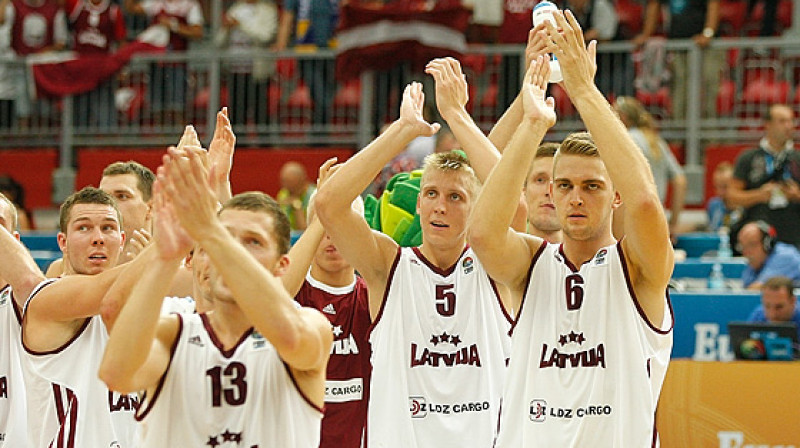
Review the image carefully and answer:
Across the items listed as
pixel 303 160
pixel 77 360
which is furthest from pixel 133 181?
pixel 303 160

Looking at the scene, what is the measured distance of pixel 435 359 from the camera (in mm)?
6719

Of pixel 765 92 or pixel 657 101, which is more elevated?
pixel 765 92

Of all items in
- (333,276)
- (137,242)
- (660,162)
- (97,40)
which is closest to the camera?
(137,242)

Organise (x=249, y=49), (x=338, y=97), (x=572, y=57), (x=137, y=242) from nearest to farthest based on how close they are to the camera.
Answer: (x=572, y=57) → (x=137, y=242) → (x=338, y=97) → (x=249, y=49)

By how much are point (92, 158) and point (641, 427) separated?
12352mm

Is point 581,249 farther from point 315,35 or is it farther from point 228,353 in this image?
point 315,35

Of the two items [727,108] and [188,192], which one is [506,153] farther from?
[727,108]

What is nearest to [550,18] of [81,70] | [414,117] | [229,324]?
[414,117]

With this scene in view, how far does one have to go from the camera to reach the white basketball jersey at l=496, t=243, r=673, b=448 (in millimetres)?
5793

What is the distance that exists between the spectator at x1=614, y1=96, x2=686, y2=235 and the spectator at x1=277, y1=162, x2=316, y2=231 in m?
3.55

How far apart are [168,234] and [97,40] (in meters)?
13.2

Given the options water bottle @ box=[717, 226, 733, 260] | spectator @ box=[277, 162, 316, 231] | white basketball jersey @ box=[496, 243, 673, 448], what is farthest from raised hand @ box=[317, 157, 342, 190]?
spectator @ box=[277, 162, 316, 231]

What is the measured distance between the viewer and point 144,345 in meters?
4.52

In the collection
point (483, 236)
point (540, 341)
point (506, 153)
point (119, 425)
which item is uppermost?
point (506, 153)
